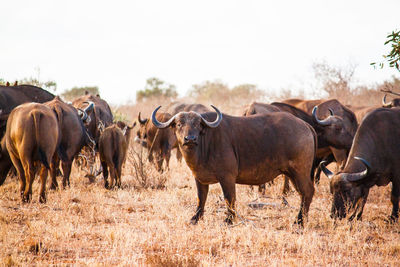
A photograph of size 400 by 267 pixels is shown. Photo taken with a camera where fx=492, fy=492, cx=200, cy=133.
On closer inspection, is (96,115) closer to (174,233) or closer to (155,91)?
(174,233)

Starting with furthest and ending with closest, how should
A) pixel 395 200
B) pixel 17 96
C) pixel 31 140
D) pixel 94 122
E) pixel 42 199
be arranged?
pixel 94 122 → pixel 17 96 → pixel 42 199 → pixel 31 140 → pixel 395 200

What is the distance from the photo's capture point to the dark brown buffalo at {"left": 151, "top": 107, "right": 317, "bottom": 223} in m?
7.54

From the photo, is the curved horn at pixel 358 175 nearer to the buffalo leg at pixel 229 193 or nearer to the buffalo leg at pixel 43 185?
the buffalo leg at pixel 229 193

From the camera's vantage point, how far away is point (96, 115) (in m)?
14.1

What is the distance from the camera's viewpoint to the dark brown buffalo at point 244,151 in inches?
297

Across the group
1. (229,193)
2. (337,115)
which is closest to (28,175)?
(229,193)

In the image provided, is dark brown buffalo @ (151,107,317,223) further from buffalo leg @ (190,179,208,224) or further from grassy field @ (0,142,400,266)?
grassy field @ (0,142,400,266)

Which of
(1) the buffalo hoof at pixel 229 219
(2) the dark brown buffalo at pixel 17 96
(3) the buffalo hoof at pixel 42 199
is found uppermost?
(2) the dark brown buffalo at pixel 17 96

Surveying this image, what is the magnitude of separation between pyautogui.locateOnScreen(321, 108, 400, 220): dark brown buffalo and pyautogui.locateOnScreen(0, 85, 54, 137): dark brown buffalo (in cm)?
A: 765

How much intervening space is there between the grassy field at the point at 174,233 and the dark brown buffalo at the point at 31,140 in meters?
0.51

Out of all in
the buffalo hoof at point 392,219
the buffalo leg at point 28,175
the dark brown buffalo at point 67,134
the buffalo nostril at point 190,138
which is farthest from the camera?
the dark brown buffalo at point 67,134

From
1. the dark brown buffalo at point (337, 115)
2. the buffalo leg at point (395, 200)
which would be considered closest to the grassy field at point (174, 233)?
the buffalo leg at point (395, 200)

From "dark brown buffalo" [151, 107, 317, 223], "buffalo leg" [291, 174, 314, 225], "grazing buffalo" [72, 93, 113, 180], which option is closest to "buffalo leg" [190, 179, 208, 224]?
"dark brown buffalo" [151, 107, 317, 223]

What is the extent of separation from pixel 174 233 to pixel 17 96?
709 cm
